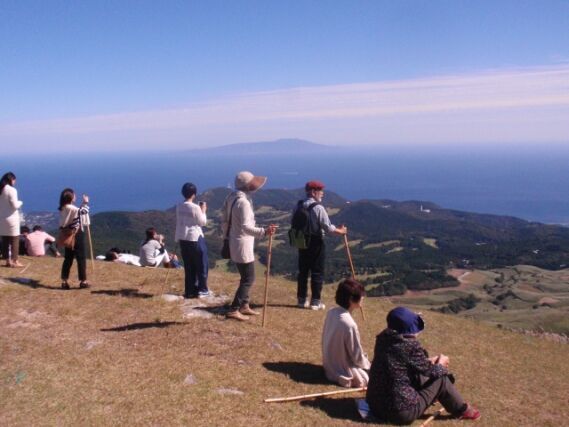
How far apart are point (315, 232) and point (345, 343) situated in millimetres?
3766

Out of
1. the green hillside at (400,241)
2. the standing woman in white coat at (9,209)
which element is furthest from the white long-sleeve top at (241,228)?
the green hillside at (400,241)

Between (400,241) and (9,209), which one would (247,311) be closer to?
(9,209)

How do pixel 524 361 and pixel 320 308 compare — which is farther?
pixel 320 308

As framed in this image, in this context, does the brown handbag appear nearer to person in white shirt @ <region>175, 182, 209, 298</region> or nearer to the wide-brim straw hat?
person in white shirt @ <region>175, 182, 209, 298</region>

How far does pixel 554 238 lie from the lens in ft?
463

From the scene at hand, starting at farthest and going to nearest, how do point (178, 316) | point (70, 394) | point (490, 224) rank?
point (490, 224), point (178, 316), point (70, 394)

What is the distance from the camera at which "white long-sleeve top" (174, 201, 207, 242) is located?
10586mm

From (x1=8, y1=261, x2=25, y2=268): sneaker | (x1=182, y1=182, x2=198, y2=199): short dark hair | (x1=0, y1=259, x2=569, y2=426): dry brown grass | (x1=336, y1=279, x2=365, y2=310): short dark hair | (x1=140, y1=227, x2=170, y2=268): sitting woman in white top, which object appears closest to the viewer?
(x1=0, y1=259, x2=569, y2=426): dry brown grass

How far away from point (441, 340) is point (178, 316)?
6380 mm

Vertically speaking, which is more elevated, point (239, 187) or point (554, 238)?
point (239, 187)

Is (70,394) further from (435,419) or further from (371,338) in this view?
(371,338)

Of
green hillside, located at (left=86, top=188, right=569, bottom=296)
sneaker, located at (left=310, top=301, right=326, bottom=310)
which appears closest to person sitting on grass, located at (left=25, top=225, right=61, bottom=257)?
sneaker, located at (left=310, top=301, right=326, bottom=310)

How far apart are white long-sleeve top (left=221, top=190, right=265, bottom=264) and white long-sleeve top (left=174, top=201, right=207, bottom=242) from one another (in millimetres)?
1232

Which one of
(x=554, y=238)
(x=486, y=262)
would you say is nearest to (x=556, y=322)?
(x=486, y=262)
